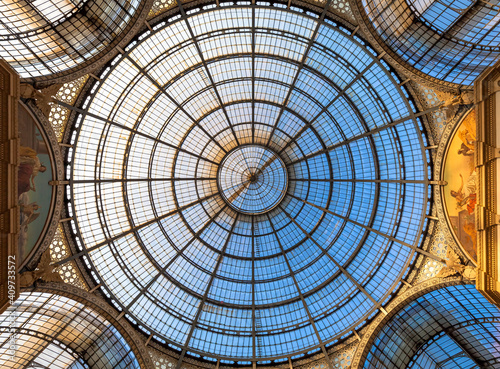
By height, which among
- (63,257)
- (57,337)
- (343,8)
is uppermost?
(343,8)

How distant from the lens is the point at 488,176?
59.4 ft

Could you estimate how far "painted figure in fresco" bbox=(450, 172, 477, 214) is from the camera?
20.7m

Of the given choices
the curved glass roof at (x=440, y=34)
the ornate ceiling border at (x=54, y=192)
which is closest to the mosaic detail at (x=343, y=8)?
the curved glass roof at (x=440, y=34)

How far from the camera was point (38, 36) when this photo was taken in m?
19.9

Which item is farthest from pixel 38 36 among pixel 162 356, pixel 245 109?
pixel 162 356

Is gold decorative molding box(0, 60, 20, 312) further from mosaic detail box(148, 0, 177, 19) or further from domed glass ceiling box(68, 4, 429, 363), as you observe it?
mosaic detail box(148, 0, 177, 19)

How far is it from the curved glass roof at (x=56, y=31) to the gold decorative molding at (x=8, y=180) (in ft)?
11.1

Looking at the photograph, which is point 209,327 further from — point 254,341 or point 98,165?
point 98,165

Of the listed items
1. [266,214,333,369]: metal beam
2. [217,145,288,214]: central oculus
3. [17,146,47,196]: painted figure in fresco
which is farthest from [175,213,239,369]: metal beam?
[17,146,47,196]: painted figure in fresco

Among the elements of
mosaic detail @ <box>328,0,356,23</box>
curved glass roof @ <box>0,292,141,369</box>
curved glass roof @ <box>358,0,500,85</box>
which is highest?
mosaic detail @ <box>328,0,356,23</box>

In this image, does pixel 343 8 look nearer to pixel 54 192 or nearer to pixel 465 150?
pixel 465 150

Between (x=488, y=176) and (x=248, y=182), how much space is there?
60.3 feet

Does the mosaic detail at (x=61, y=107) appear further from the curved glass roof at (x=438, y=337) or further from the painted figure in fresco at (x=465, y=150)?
the curved glass roof at (x=438, y=337)

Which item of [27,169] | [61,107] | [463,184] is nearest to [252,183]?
[61,107]
